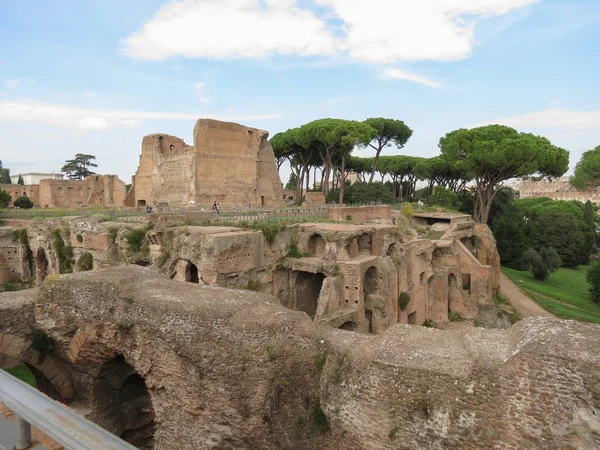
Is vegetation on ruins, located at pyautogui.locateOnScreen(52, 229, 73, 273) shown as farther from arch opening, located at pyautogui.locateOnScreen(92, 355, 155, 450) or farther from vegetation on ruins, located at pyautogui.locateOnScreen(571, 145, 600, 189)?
vegetation on ruins, located at pyautogui.locateOnScreen(571, 145, 600, 189)

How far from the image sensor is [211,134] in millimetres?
25531

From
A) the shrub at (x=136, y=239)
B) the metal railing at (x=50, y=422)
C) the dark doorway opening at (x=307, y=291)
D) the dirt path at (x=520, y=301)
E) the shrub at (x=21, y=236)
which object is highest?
the metal railing at (x=50, y=422)

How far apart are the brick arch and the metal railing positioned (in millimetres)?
6356

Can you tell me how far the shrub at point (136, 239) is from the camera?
1380cm

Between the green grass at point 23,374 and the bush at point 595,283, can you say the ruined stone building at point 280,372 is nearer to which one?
the green grass at point 23,374

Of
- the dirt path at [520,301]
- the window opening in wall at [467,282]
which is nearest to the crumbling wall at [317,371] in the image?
the window opening in wall at [467,282]

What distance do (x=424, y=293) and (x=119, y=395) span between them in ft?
43.0

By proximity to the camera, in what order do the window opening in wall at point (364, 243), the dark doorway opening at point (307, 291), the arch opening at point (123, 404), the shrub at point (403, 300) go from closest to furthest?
the arch opening at point (123, 404), the dark doorway opening at point (307, 291), the shrub at point (403, 300), the window opening in wall at point (364, 243)

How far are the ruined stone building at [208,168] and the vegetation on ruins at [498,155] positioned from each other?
14231mm

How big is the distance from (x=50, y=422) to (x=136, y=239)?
13.0 meters

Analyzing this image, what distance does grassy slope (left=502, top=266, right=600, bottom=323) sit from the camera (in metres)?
20.5

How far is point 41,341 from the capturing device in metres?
7.28

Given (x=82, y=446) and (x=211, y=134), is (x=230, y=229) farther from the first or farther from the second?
(x=211, y=134)

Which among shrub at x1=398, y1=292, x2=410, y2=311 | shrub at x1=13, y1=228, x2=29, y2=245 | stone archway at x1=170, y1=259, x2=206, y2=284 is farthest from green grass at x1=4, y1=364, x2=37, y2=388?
shrub at x1=398, y1=292, x2=410, y2=311
